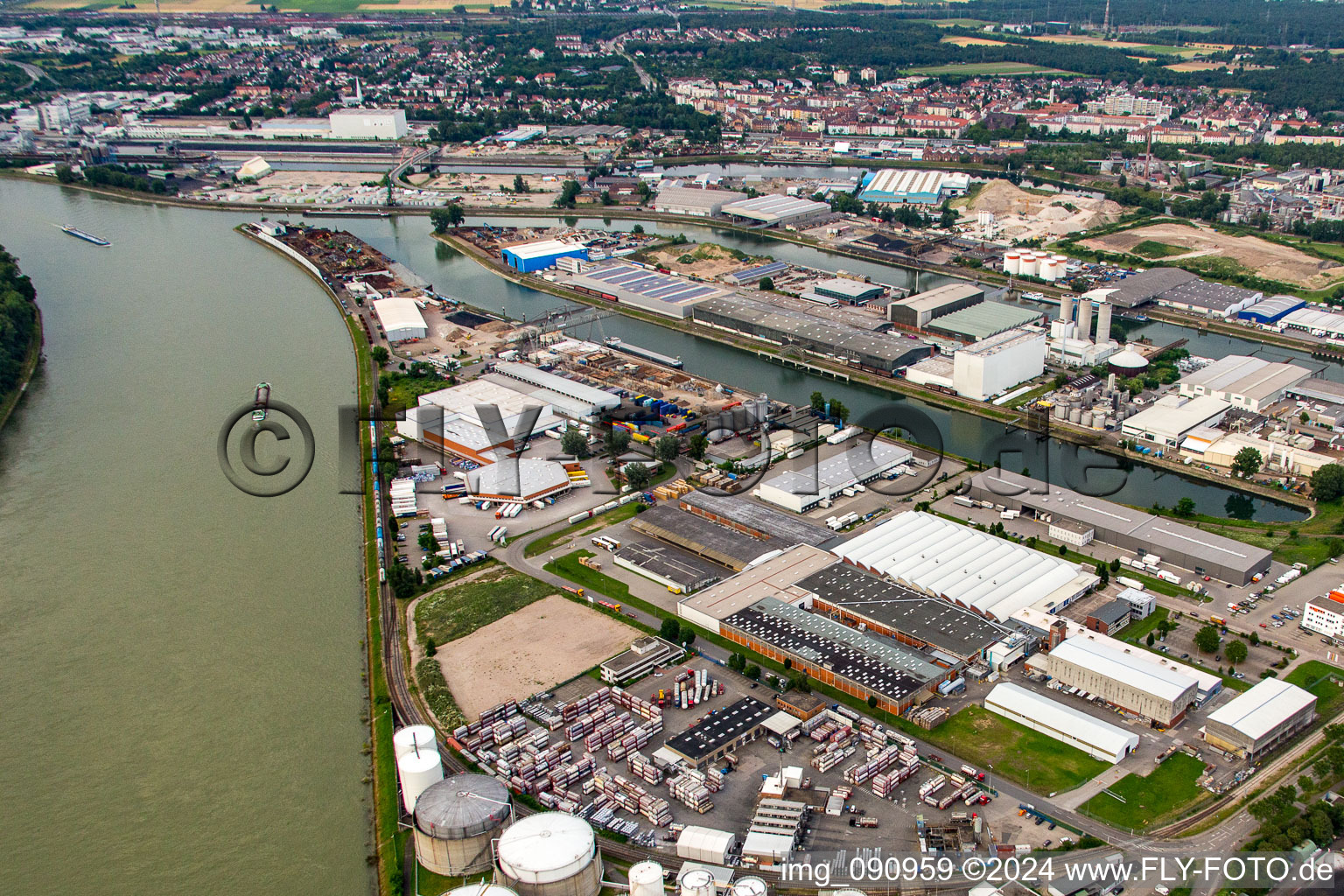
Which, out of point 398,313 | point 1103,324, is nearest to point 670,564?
point 1103,324

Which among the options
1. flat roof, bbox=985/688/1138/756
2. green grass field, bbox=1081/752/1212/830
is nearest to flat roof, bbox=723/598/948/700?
flat roof, bbox=985/688/1138/756

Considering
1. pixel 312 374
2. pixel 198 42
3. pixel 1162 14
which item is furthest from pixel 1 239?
pixel 1162 14

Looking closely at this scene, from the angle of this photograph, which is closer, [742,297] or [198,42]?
[742,297]

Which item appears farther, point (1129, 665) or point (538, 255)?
point (538, 255)

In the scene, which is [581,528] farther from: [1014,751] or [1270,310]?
[1270,310]

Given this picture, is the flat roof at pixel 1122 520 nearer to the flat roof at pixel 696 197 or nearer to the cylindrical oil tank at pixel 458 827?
the cylindrical oil tank at pixel 458 827

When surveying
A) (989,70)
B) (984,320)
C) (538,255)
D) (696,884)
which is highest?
(989,70)

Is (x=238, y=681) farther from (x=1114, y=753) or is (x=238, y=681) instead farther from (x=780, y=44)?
(x=780, y=44)
